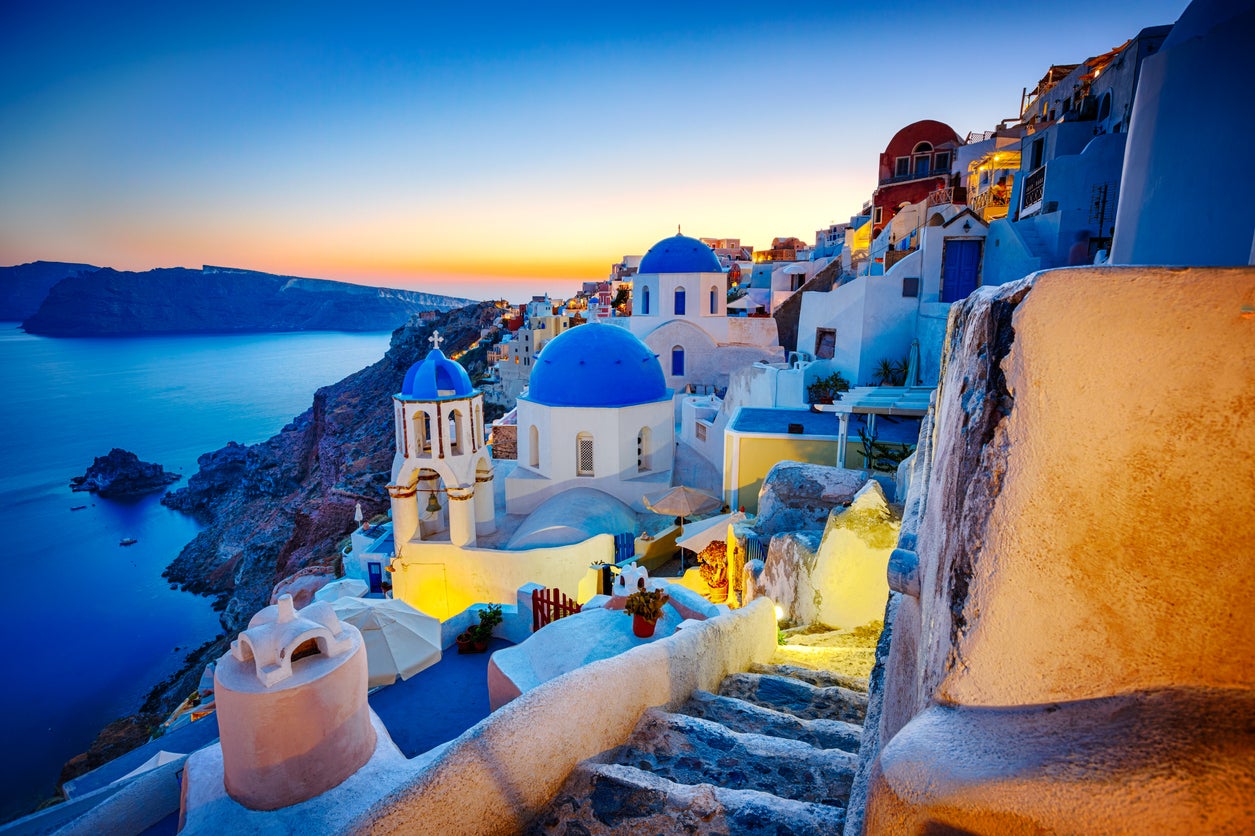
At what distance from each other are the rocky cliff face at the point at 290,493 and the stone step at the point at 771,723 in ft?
80.7

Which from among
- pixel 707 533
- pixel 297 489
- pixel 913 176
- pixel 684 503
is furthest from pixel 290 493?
pixel 913 176

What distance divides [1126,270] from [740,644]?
4235mm

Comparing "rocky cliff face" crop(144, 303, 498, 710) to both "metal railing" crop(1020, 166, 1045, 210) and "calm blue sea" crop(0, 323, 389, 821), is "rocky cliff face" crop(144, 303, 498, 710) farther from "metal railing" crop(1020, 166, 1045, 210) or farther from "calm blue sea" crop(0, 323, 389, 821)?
"metal railing" crop(1020, 166, 1045, 210)

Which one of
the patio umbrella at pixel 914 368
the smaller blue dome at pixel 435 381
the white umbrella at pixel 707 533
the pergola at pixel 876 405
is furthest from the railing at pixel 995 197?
the smaller blue dome at pixel 435 381

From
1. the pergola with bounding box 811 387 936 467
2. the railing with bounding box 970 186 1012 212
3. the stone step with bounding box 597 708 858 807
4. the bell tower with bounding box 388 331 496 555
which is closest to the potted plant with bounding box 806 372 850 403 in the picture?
the pergola with bounding box 811 387 936 467

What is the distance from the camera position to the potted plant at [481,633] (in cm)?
998

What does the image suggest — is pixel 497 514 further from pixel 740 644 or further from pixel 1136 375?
pixel 1136 375

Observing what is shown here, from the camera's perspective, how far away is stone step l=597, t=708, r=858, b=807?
3062mm

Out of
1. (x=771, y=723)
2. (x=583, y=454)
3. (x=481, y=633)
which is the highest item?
(x=771, y=723)

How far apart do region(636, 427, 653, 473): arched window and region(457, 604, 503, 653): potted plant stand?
744cm

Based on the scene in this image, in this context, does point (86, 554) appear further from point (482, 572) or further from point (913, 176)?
point (913, 176)

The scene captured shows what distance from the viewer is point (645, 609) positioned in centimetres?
588

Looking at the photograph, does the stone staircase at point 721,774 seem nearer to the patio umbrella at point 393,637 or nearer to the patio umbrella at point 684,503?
the patio umbrella at point 393,637

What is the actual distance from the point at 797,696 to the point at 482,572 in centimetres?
1050
